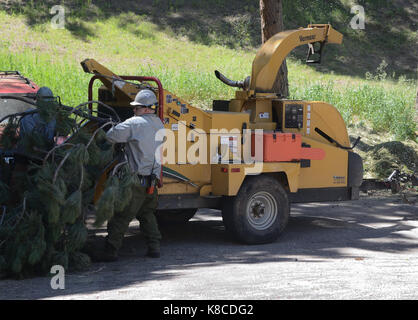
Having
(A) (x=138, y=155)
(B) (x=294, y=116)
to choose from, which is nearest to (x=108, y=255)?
(A) (x=138, y=155)

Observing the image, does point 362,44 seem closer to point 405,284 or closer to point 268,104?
point 268,104

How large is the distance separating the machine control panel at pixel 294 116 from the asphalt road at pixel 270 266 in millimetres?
1622

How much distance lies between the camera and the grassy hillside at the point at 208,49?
18469 mm

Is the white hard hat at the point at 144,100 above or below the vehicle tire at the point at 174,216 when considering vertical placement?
above

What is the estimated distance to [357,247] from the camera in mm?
9148

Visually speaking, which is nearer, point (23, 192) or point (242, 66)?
point (23, 192)

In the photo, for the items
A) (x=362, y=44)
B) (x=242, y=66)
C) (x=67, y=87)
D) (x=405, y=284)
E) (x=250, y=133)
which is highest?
(x=362, y=44)

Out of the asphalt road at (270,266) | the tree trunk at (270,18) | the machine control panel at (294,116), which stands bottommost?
the asphalt road at (270,266)

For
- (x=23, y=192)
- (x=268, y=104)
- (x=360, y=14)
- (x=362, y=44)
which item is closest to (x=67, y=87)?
(x=268, y=104)

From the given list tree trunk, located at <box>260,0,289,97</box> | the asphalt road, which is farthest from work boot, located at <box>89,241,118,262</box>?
tree trunk, located at <box>260,0,289,97</box>

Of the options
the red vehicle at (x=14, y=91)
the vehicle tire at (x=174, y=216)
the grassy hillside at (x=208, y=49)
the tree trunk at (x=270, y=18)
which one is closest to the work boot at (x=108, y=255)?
the vehicle tire at (x=174, y=216)

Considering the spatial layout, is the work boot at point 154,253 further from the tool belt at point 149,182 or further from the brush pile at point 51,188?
the brush pile at point 51,188

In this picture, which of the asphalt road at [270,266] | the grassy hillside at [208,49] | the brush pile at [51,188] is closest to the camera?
the asphalt road at [270,266]

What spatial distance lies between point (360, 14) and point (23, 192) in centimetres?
2995
